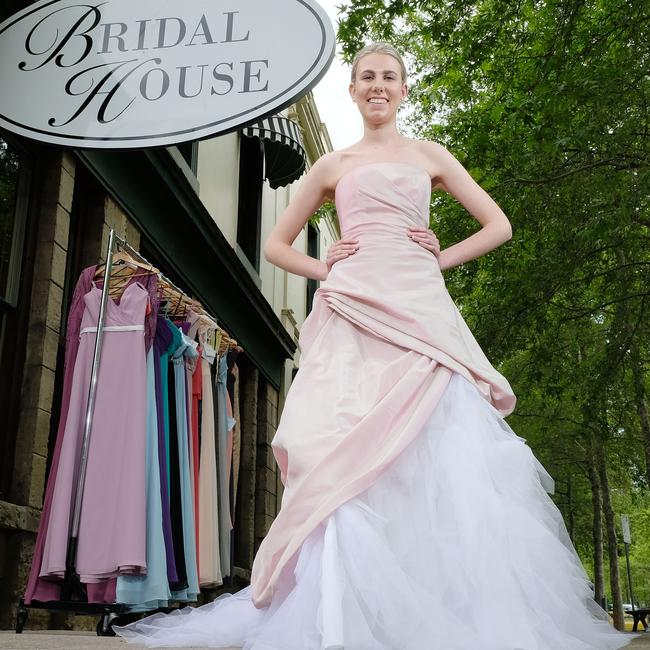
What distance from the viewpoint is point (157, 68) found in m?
3.91

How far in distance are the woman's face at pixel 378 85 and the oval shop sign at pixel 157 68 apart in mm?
490

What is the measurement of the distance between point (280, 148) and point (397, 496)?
10359 millimetres

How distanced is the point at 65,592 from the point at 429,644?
9.77 feet

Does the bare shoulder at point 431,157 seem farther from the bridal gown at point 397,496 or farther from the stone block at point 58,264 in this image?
the stone block at point 58,264

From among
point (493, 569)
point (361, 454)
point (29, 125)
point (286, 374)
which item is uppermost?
point (286, 374)

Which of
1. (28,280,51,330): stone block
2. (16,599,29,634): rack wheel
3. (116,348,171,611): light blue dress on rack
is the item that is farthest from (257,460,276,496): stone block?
(16,599,29,634): rack wheel

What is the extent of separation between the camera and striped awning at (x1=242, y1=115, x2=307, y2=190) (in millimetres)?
11742

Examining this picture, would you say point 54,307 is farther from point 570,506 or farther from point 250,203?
point 570,506

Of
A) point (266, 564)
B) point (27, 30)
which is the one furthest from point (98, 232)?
point (266, 564)

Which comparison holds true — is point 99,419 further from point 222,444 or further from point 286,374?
point 286,374

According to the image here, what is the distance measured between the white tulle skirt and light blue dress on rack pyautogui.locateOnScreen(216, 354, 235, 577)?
3868mm

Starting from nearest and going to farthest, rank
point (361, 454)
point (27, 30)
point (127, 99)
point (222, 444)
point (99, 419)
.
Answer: point (361, 454) → point (127, 99) → point (27, 30) → point (99, 419) → point (222, 444)

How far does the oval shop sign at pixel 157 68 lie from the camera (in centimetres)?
379

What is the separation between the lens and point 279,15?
395 centimetres
